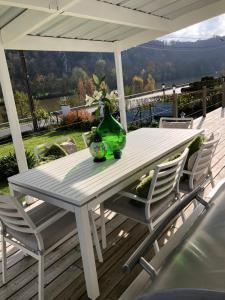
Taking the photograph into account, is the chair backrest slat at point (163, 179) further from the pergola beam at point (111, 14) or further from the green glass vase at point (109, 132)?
the pergola beam at point (111, 14)

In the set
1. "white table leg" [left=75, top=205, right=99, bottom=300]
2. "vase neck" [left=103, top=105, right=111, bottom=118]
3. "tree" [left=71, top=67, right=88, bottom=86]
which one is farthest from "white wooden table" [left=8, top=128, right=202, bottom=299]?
"tree" [left=71, top=67, right=88, bottom=86]

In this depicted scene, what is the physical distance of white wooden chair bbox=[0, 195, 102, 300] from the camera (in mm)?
1591

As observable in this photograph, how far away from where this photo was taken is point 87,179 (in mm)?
1839

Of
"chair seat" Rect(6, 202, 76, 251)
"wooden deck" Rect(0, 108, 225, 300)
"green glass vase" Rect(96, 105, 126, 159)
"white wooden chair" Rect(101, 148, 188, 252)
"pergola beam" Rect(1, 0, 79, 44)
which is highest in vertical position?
"pergola beam" Rect(1, 0, 79, 44)

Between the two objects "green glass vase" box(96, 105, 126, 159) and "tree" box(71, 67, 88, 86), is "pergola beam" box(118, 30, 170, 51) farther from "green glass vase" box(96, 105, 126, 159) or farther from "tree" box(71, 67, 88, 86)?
"tree" box(71, 67, 88, 86)

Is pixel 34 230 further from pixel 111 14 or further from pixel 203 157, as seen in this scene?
pixel 111 14

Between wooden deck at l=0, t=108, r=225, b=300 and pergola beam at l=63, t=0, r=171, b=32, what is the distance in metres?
2.05

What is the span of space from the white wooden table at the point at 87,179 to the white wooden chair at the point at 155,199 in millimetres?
196

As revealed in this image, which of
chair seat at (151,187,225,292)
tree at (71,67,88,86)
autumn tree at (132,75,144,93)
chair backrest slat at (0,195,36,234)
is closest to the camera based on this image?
chair seat at (151,187,225,292)

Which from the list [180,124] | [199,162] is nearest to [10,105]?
[199,162]

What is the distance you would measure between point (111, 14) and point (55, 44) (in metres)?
0.96

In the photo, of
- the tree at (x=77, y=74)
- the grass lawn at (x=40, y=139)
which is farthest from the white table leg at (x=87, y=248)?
the tree at (x=77, y=74)

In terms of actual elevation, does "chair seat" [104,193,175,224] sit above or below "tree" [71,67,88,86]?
below

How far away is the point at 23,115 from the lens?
12438 millimetres
